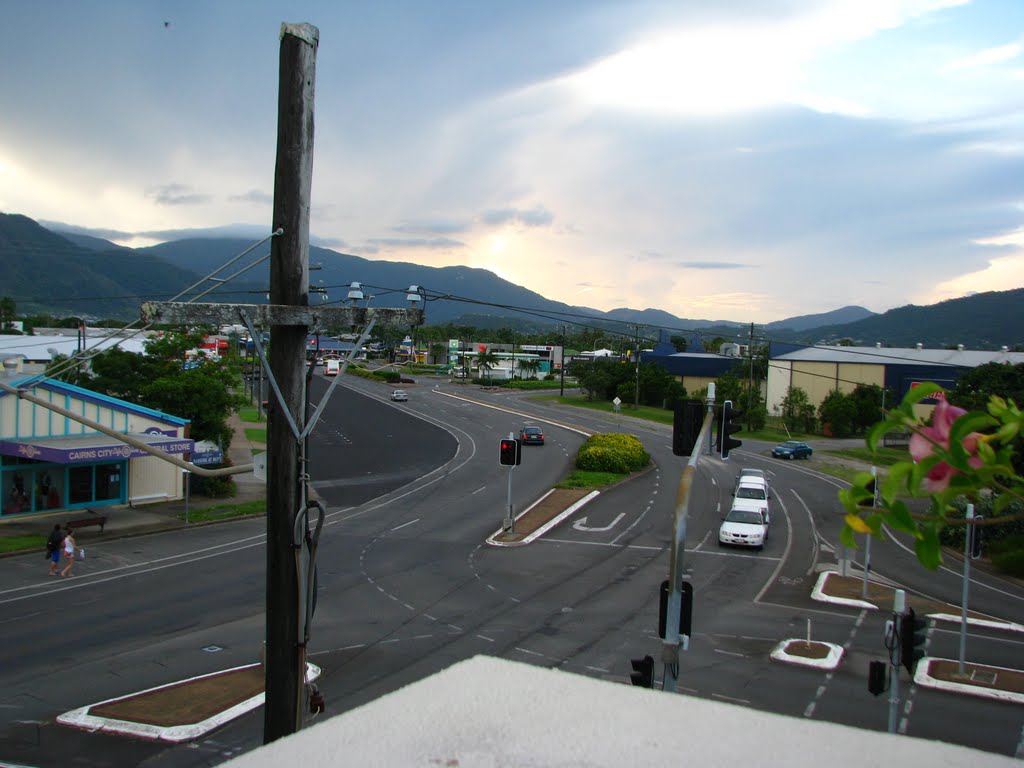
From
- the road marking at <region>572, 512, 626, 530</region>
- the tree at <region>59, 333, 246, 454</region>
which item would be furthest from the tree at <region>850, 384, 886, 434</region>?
the tree at <region>59, 333, 246, 454</region>

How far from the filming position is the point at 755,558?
2303 cm

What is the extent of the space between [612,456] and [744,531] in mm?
13736

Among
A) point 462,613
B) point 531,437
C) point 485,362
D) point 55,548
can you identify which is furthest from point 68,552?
point 485,362

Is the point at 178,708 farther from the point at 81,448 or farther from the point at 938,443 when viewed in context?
the point at 81,448

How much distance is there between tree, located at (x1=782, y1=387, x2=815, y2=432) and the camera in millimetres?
60750

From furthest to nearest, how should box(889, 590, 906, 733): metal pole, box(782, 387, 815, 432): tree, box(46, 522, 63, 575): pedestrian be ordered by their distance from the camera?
box(782, 387, 815, 432): tree
box(46, 522, 63, 575): pedestrian
box(889, 590, 906, 733): metal pole

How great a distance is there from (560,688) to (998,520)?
7.46ft

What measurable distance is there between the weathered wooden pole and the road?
3.93 m

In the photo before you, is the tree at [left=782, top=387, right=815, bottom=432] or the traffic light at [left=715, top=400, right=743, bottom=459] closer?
the traffic light at [left=715, top=400, right=743, bottom=459]

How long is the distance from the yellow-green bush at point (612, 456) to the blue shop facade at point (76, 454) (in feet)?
59.1

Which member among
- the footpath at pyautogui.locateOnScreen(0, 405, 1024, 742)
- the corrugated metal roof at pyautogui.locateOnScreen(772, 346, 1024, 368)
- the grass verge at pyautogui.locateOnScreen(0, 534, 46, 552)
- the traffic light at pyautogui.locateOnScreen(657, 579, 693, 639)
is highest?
the corrugated metal roof at pyautogui.locateOnScreen(772, 346, 1024, 368)

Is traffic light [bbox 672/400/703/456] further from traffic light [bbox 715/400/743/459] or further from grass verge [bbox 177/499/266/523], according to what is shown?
grass verge [bbox 177/499/266/523]

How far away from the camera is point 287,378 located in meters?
7.55

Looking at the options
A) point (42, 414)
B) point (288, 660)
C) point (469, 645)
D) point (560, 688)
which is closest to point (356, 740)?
point (560, 688)
